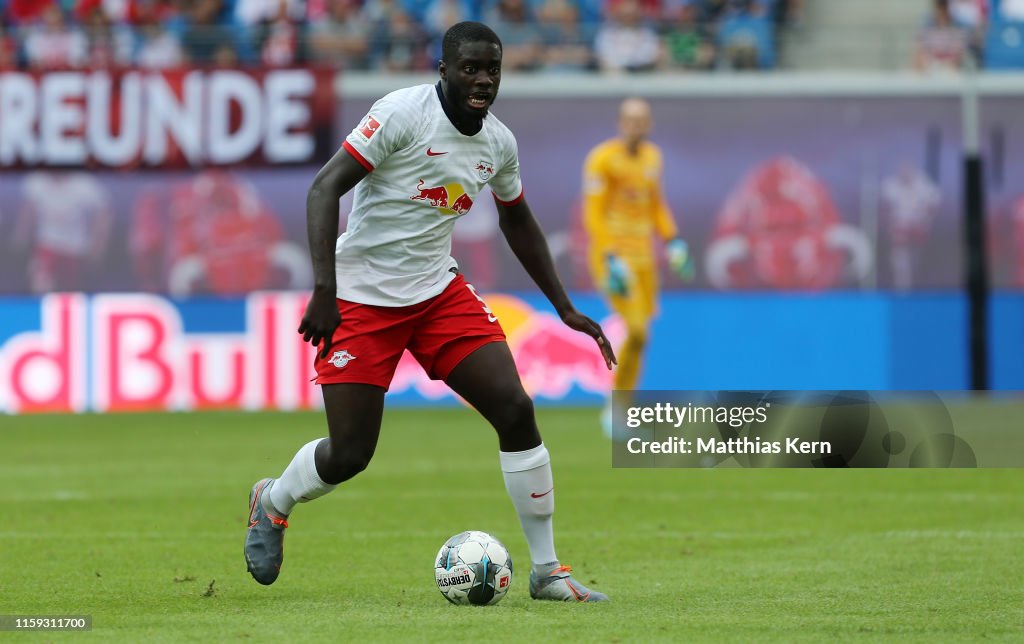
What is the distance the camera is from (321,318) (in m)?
6.30

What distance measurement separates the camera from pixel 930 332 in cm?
1891

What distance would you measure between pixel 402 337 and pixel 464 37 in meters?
1.22

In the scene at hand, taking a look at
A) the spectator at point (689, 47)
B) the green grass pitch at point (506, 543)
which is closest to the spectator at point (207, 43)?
the spectator at point (689, 47)

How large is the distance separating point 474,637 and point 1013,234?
15.5 meters

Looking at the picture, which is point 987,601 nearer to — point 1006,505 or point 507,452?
point 507,452

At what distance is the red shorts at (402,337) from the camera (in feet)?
22.2

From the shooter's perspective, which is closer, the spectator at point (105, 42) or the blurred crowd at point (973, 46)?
the blurred crowd at point (973, 46)

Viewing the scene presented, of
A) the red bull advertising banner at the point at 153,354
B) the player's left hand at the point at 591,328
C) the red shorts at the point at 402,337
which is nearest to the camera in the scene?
the red shorts at the point at 402,337

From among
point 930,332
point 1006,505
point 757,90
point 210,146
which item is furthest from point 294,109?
point 1006,505

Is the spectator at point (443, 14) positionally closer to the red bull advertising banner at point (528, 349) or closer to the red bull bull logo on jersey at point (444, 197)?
the red bull advertising banner at point (528, 349)

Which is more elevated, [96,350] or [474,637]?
[474,637]

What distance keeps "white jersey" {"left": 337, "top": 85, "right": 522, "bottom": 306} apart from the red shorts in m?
0.05

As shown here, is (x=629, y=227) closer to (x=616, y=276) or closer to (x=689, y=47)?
(x=616, y=276)

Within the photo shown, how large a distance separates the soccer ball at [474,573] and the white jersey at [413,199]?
0.99m
